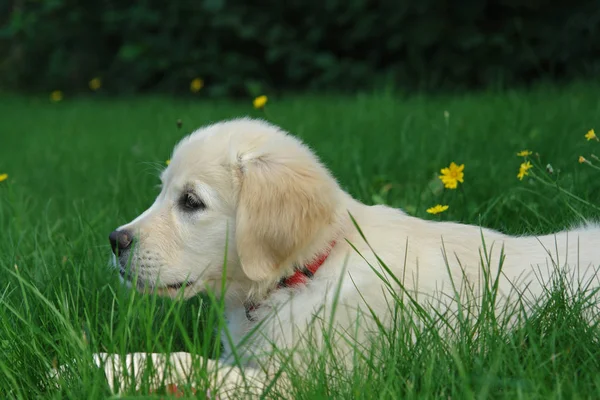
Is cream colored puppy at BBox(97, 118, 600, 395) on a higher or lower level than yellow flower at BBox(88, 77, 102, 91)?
lower

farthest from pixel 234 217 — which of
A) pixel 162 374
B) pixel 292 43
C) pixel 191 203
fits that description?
pixel 292 43

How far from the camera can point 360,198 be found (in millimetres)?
3770

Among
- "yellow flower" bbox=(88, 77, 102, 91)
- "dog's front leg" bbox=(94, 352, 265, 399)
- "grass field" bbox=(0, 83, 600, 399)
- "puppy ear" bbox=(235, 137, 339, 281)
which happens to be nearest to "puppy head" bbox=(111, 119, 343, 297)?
"puppy ear" bbox=(235, 137, 339, 281)

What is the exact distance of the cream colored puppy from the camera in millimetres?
2391

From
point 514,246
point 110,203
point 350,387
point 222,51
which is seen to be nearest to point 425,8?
point 222,51

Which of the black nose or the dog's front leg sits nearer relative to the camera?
the dog's front leg

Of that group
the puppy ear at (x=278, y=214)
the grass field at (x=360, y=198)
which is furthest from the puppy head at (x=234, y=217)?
the grass field at (x=360, y=198)

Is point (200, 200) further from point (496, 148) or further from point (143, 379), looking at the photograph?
point (496, 148)

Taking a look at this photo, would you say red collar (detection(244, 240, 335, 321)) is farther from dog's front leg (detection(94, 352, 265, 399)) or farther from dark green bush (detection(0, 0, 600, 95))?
dark green bush (detection(0, 0, 600, 95))

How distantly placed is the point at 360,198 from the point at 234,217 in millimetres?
1319

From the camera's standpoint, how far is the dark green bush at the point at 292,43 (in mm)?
10469

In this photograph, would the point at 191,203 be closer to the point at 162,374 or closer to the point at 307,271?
the point at 307,271

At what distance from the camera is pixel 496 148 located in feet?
15.9

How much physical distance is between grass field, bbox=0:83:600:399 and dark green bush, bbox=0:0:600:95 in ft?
7.16
